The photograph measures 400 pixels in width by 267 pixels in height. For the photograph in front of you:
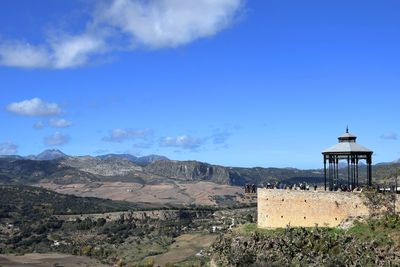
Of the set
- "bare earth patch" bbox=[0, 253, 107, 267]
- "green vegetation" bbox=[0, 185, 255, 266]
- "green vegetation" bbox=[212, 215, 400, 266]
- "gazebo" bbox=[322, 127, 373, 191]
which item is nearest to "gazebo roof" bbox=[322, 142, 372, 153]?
"gazebo" bbox=[322, 127, 373, 191]

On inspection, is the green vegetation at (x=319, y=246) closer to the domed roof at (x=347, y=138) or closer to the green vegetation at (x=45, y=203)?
the domed roof at (x=347, y=138)

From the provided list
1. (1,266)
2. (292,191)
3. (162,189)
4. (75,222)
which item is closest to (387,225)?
(292,191)

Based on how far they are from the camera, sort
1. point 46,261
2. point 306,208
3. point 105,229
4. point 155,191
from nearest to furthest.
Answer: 1. point 306,208
2. point 46,261
3. point 105,229
4. point 155,191

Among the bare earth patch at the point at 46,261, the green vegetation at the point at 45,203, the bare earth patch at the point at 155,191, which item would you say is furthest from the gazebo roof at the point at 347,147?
the bare earth patch at the point at 155,191

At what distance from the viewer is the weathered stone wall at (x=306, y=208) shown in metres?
31.8

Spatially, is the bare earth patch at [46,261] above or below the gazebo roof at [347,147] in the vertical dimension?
below

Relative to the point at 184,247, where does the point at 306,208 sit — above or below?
above

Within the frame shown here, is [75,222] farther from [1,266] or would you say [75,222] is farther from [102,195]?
[102,195]

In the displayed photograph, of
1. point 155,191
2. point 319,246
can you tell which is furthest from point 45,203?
point 319,246

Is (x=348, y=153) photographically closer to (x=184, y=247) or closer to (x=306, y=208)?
(x=306, y=208)

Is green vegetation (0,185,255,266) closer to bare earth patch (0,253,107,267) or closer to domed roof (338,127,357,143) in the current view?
bare earth patch (0,253,107,267)

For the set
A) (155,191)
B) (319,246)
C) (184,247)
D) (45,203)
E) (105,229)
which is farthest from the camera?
(155,191)

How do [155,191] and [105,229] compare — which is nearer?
[105,229]

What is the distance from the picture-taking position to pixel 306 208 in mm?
33656
